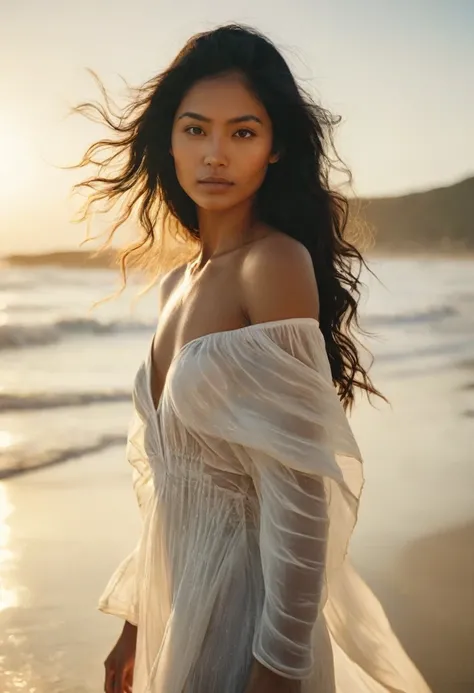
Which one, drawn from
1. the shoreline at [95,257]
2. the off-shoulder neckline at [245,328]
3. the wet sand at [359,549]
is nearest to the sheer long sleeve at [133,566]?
the off-shoulder neckline at [245,328]

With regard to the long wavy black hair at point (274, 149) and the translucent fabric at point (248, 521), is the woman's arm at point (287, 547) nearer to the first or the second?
the translucent fabric at point (248, 521)

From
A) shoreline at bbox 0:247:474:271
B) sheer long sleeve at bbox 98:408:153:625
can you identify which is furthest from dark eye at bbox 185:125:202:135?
shoreline at bbox 0:247:474:271

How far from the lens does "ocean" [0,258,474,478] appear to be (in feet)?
11.0

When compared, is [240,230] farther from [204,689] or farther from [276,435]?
[204,689]

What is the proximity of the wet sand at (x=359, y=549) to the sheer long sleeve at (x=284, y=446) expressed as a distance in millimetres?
906

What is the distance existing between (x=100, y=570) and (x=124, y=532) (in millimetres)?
177

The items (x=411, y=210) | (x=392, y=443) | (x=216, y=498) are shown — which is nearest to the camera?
(x=216, y=498)

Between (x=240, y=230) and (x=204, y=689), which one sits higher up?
(x=240, y=230)

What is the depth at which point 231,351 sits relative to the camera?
1.04 m

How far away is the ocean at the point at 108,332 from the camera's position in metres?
3.34

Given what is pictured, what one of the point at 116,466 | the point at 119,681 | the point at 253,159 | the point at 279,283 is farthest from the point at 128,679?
the point at 116,466

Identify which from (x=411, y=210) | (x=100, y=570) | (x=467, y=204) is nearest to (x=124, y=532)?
(x=100, y=570)

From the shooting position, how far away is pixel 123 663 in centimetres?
134

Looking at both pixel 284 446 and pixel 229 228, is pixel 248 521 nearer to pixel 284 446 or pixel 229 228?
pixel 284 446
